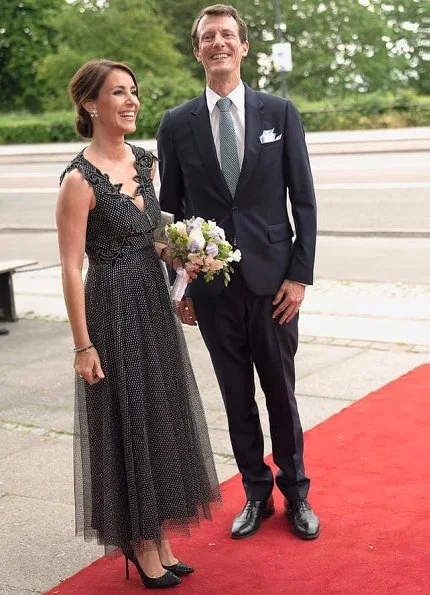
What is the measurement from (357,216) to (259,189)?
11235 mm

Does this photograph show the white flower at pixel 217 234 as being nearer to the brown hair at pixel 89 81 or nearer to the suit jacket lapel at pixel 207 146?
the suit jacket lapel at pixel 207 146

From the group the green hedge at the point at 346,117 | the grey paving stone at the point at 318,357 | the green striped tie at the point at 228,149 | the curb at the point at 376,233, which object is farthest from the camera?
the green hedge at the point at 346,117

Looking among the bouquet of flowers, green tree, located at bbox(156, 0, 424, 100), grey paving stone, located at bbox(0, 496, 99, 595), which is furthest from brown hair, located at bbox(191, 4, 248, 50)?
green tree, located at bbox(156, 0, 424, 100)

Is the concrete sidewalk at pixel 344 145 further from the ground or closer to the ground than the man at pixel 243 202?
closer to the ground

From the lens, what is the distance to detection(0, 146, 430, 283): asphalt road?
12094 mm

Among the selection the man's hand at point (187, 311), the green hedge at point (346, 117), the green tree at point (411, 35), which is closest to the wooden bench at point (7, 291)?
the man's hand at point (187, 311)

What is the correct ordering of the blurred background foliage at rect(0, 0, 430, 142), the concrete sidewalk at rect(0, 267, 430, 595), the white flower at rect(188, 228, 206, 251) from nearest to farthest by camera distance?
the white flower at rect(188, 228, 206, 251) < the concrete sidewalk at rect(0, 267, 430, 595) < the blurred background foliage at rect(0, 0, 430, 142)

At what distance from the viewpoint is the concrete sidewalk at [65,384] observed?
4855 millimetres

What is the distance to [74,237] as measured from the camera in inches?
161

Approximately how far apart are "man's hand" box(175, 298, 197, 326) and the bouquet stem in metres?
0.41

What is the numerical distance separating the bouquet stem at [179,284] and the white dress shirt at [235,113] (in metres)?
0.60

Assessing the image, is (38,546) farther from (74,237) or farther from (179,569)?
(74,237)

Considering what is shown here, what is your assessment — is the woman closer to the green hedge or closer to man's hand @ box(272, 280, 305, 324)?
man's hand @ box(272, 280, 305, 324)

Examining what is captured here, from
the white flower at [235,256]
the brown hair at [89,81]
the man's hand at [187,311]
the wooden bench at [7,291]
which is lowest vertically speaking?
the wooden bench at [7,291]
